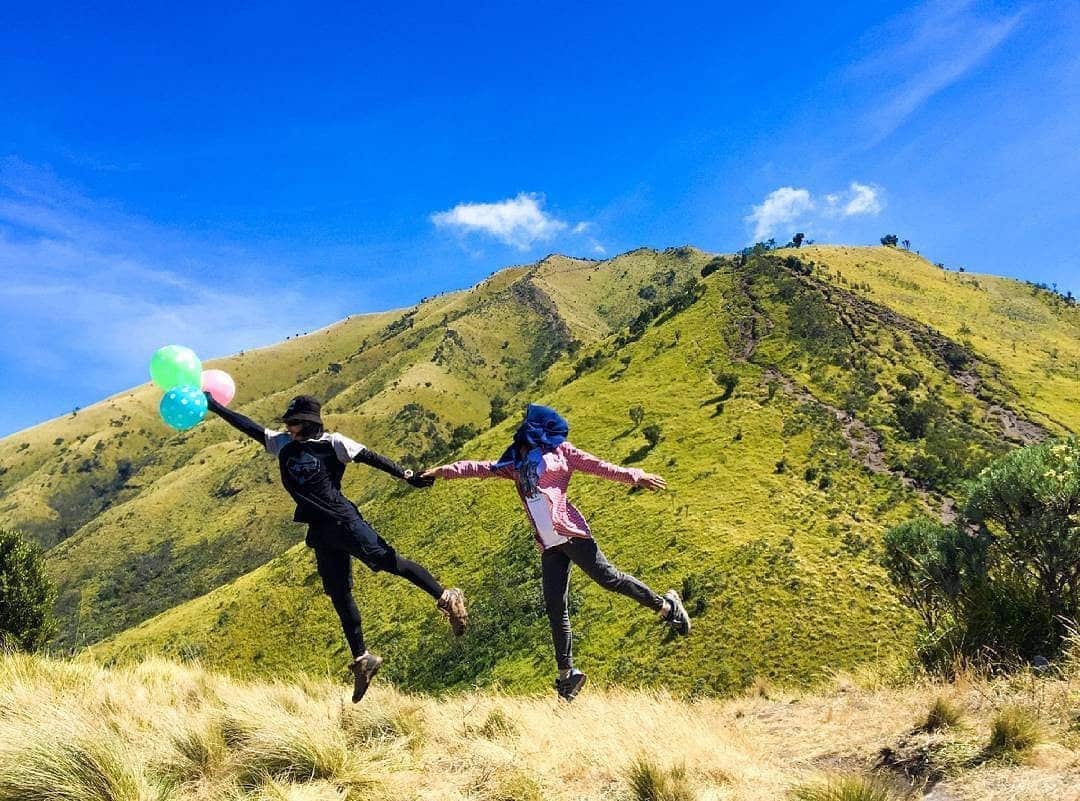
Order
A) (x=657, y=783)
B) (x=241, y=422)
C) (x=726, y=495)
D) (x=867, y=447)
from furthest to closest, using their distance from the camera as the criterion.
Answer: (x=867, y=447) < (x=726, y=495) < (x=241, y=422) < (x=657, y=783)

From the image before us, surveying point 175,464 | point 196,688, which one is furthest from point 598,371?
point 175,464

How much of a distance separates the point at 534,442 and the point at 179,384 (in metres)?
3.82

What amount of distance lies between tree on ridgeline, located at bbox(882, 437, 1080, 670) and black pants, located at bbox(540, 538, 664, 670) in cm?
346

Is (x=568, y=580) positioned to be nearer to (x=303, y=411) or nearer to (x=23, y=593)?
(x=303, y=411)

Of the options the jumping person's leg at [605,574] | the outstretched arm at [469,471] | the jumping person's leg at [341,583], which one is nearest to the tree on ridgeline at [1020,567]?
the jumping person's leg at [605,574]

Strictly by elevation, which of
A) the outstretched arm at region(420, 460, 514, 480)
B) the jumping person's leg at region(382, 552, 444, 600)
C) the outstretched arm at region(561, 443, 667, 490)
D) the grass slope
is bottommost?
the jumping person's leg at region(382, 552, 444, 600)

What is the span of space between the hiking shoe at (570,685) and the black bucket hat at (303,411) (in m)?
3.81

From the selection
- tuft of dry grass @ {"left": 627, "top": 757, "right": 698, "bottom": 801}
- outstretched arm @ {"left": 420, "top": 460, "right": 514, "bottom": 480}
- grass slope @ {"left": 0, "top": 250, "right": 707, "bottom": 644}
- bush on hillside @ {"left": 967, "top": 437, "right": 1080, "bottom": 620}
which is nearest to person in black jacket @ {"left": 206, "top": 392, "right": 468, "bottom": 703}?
outstretched arm @ {"left": 420, "top": 460, "right": 514, "bottom": 480}

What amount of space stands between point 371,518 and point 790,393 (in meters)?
43.3

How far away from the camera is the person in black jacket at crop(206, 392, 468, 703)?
226 inches

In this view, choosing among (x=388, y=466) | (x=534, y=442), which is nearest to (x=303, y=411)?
(x=388, y=466)

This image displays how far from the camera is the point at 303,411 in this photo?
19.5ft

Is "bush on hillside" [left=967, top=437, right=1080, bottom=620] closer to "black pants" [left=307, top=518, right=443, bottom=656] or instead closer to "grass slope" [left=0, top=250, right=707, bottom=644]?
"black pants" [left=307, top=518, right=443, bottom=656]

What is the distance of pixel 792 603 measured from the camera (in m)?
28.3
